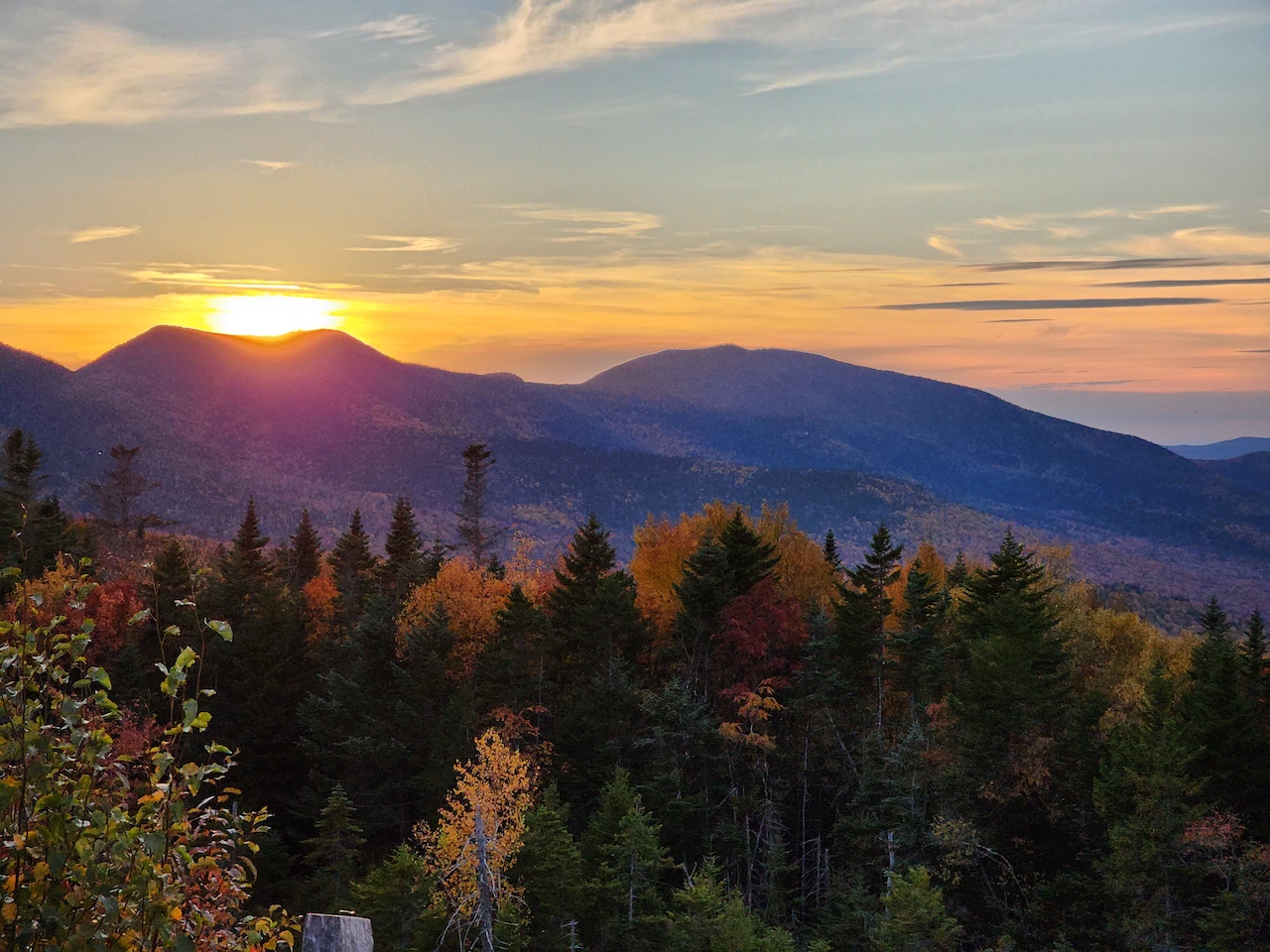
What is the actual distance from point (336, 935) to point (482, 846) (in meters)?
28.6

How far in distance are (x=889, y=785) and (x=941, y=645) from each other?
843 cm

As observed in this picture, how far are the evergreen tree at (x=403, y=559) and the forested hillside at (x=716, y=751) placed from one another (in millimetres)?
602

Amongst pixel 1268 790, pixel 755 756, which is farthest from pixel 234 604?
pixel 1268 790

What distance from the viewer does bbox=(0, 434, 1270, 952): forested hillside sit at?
130 feet

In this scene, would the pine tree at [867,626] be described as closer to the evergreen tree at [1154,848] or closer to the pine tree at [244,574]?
the evergreen tree at [1154,848]

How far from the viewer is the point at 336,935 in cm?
608

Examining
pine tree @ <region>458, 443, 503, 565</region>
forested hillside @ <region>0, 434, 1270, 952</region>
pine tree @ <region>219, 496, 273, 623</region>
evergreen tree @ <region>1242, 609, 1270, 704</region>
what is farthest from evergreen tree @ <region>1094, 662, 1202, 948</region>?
pine tree @ <region>458, 443, 503, 565</region>

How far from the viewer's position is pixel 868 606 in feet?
196

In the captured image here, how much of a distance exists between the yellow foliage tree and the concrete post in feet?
91.9

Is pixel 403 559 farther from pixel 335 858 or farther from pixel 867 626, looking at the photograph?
pixel 335 858

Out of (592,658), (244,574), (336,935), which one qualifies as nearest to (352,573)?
(244,574)

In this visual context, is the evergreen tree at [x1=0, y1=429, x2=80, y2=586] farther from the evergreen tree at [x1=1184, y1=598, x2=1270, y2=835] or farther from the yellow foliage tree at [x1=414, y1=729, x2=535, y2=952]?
the evergreen tree at [x1=1184, y1=598, x2=1270, y2=835]

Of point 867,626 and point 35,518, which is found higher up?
point 35,518

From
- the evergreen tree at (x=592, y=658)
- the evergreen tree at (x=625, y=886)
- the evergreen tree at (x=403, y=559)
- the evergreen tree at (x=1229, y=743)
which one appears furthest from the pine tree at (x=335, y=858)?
the evergreen tree at (x=1229, y=743)
